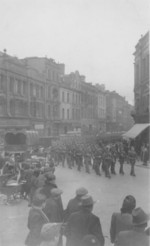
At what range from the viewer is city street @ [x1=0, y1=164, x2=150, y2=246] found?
303 inches

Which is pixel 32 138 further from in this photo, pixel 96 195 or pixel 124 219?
pixel 124 219

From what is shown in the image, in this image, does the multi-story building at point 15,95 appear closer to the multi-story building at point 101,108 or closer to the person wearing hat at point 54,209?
the multi-story building at point 101,108

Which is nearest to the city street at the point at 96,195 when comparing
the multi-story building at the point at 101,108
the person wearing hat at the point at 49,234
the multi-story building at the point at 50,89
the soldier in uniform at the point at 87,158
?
the soldier in uniform at the point at 87,158

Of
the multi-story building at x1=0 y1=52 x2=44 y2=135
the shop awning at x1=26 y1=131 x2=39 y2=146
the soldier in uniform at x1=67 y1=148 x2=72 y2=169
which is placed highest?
the multi-story building at x1=0 y1=52 x2=44 y2=135

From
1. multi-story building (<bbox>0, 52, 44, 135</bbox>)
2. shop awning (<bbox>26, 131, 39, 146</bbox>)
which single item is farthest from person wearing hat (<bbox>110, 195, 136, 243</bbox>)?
multi-story building (<bbox>0, 52, 44, 135</bbox>)

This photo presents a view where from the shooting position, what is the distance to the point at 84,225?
4.42 metres

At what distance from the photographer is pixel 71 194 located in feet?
39.4

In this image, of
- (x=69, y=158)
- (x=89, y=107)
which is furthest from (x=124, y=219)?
(x=89, y=107)

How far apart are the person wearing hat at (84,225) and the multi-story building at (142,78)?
23004 mm

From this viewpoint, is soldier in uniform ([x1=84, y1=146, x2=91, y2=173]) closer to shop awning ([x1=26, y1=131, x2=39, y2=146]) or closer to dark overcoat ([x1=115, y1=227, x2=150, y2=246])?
shop awning ([x1=26, y1=131, x2=39, y2=146])

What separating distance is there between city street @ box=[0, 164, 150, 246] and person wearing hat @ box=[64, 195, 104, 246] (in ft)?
3.31

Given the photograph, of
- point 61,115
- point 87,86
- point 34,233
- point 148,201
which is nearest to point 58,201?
point 34,233

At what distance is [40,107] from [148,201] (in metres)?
35.6

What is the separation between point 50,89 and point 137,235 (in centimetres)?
4605
